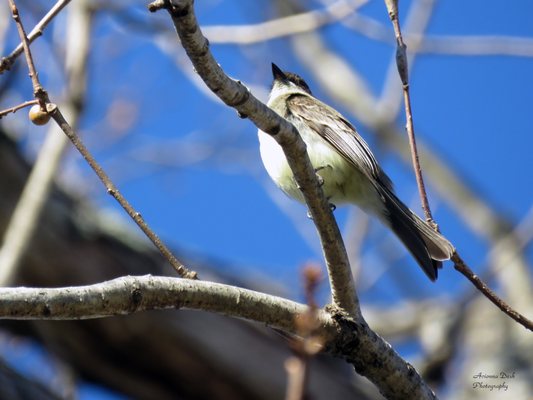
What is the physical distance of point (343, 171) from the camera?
4434 millimetres

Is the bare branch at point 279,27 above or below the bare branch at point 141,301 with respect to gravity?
above

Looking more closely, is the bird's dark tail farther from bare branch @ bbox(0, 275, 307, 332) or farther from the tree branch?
bare branch @ bbox(0, 275, 307, 332)

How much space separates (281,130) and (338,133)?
76.5 inches

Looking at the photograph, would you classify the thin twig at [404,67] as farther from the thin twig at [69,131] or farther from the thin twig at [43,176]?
the thin twig at [43,176]

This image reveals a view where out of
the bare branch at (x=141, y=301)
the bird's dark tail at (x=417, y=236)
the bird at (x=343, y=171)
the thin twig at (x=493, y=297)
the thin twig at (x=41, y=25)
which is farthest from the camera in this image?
the bird at (x=343, y=171)

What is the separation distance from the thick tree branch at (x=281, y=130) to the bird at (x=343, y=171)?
47.3 inches

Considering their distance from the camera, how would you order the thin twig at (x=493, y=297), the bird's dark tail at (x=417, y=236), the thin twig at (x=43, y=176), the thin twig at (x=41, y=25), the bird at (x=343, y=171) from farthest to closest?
the thin twig at (x=43, y=176), the bird at (x=343, y=171), the bird's dark tail at (x=417, y=236), the thin twig at (x=493, y=297), the thin twig at (x=41, y=25)

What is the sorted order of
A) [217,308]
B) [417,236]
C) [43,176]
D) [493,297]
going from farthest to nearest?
1. [43,176]
2. [417,236]
3. [493,297]
4. [217,308]

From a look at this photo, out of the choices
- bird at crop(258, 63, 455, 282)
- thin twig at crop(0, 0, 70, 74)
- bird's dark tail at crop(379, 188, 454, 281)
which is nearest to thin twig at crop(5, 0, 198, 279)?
thin twig at crop(0, 0, 70, 74)

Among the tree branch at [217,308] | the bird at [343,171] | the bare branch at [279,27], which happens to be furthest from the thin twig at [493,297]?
the bare branch at [279,27]

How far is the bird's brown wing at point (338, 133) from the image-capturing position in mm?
4277

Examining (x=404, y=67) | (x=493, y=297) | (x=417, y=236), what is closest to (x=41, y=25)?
(x=404, y=67)

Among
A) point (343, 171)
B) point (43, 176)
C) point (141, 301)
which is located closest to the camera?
point (141, 301)

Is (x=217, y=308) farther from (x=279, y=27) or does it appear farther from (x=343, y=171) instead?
(x=279, y=27)
